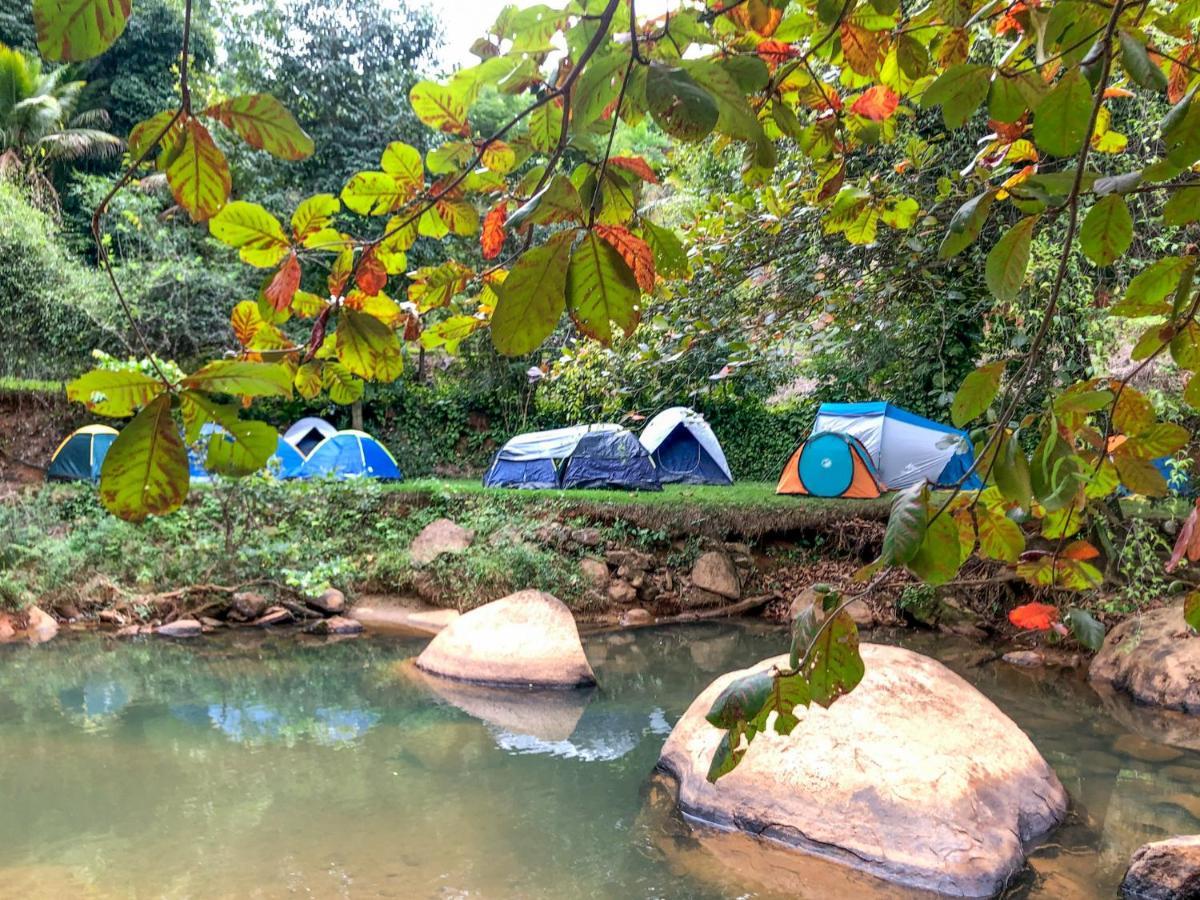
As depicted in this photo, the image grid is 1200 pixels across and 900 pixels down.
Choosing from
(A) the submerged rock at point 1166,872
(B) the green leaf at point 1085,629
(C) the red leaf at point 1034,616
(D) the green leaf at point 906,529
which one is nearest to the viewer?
(D) the green leaf at point 906,529

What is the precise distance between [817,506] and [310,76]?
448 inches

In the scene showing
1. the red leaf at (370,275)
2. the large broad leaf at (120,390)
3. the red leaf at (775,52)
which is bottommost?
the large broad leaf at (120,390)

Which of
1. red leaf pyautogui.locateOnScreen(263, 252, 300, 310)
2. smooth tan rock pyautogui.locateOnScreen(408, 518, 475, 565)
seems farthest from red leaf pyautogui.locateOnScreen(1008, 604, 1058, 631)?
smooth tan rock pyautogui.locateOnScreen(408, 518, 475, 565)

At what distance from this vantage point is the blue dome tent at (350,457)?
12641 millimetres

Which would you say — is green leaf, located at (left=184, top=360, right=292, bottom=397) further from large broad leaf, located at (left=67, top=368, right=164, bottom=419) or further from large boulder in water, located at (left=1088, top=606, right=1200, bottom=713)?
large boulder in water, located at (left=1088, top=606, right=1200, bottom=713)

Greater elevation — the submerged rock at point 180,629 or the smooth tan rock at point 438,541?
the smooth tan rock at point 438,541

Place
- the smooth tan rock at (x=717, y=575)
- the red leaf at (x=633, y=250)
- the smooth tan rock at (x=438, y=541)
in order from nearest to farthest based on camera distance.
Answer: the red leaf at (x=633, y=250) → the smooth tan rock at (x=438, y=541) → the smooth tan rock at (x=717, y=575)

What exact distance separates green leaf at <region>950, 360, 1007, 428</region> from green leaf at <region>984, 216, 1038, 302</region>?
6.3 inches

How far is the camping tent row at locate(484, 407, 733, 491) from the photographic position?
11484 mm

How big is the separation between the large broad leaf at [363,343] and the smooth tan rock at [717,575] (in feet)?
28.6

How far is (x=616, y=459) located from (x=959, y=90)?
1042cm

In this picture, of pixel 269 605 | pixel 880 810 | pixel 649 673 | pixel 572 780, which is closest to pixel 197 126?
pixel 880 810

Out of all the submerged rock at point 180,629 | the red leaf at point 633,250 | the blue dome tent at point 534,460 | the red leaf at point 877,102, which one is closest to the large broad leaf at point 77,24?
the red leaf at point 633,250

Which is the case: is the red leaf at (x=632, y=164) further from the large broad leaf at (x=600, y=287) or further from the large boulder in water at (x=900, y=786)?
the large boulder in water at (x=900, y=786)
